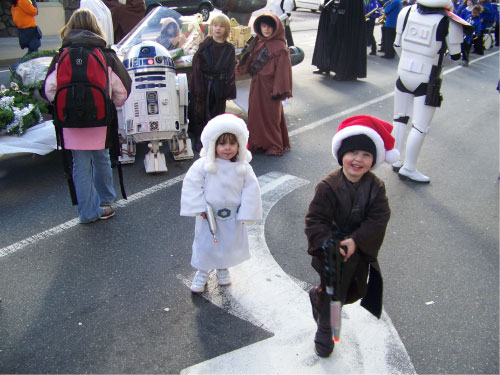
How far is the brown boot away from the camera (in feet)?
9.66

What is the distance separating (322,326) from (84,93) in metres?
2.58

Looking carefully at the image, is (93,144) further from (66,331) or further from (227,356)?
(227,356)

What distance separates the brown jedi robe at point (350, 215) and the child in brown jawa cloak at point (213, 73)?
3659 millimetres

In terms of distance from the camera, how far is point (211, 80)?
20.2 ft

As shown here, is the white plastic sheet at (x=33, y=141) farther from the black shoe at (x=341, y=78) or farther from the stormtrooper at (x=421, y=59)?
the black shoe at (x=341, y=78)


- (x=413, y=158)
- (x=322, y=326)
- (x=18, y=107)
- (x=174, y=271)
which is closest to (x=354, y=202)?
(x=322, y=326)

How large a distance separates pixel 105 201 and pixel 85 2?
3238 mm

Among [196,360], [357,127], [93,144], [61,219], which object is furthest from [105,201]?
[357,127]

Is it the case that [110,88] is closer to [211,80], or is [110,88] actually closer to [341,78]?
[211,80]

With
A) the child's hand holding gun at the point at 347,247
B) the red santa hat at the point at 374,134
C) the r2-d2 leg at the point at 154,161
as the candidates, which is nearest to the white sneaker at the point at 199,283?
the child's hand holding gun at the point at 347,247

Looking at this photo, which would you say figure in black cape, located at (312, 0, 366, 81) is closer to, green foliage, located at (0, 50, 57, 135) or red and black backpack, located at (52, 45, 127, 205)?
green foliage, located at (0, 50, 57, 135)

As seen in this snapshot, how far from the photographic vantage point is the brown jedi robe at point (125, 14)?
8438 millimetres

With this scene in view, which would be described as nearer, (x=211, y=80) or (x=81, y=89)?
(x=81, y=89)

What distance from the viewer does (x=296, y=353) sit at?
307cm
